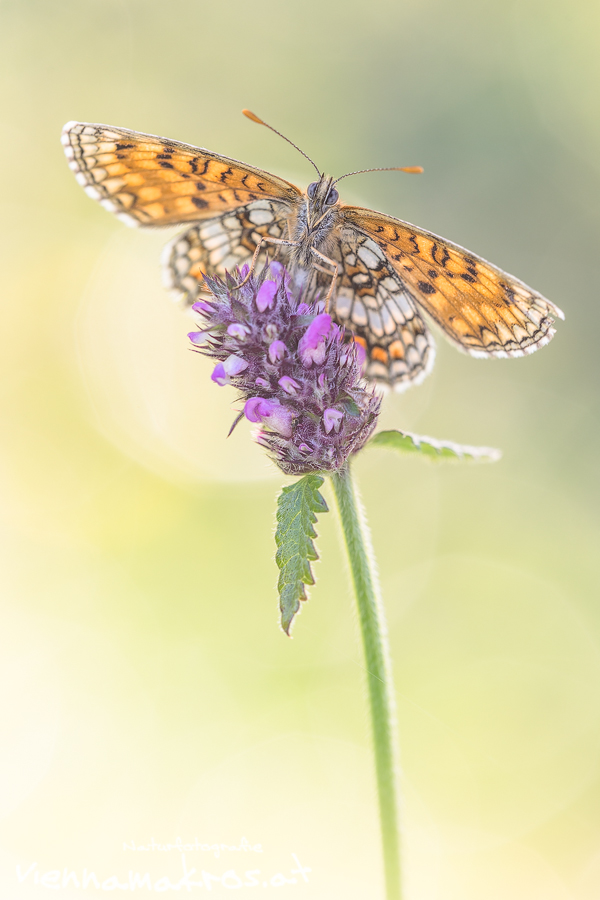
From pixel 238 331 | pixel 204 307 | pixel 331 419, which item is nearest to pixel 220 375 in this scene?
pixel 238 331

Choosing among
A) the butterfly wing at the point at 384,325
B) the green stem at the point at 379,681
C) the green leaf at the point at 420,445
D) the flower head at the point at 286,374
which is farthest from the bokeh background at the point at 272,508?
the flower head at the point at 286,374

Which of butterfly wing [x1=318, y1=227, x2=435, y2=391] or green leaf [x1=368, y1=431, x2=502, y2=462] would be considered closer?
green leaf [x1=368, y1=431, x2=502, y2=462]

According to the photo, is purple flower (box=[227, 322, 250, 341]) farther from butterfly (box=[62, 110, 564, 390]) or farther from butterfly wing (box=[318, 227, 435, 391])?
butterfly wing (box=[318, 227, 435, 391])

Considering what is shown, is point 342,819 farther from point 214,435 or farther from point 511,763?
point 214,435

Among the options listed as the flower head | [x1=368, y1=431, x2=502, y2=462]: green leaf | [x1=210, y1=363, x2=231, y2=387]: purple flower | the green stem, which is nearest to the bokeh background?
the green stem

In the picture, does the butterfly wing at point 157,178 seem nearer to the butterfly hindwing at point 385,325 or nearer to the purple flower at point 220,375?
the butterfly hindwing at point 385,325

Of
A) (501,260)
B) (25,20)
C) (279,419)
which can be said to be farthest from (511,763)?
(25,20)

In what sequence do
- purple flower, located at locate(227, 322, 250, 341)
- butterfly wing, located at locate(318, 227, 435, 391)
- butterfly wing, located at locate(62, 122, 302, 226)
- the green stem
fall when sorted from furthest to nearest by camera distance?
butterfly wing, located at locate(318, 227, 435, 391), butterfly wing, located at locate(62, 122, 302, 226), purple flower, located at locate(227, 322, 250, 341), the green stem

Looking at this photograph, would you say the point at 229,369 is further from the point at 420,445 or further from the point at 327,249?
the point at 327,249
